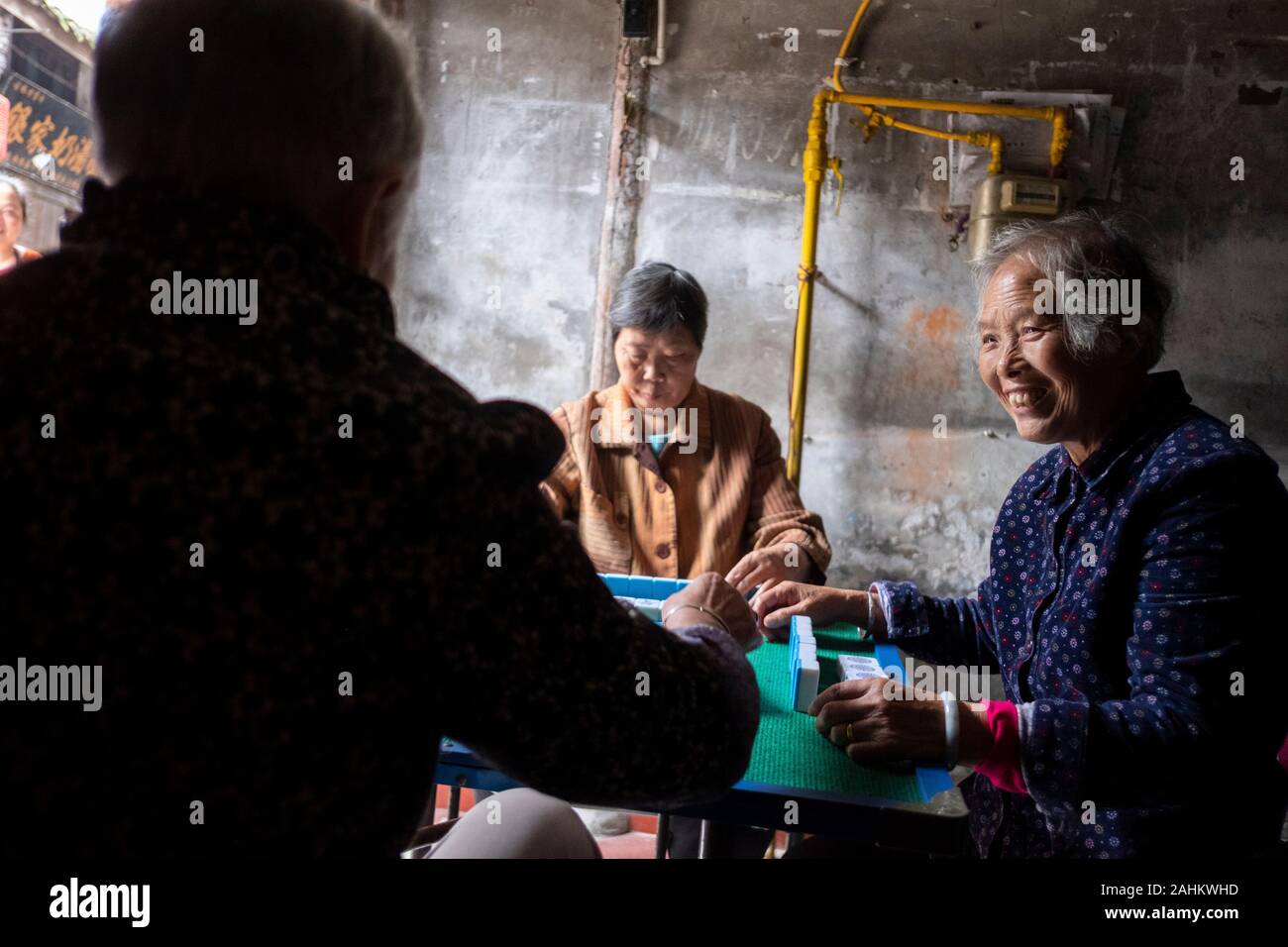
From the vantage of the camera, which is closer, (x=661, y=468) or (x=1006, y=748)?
(x=1006, y=748)

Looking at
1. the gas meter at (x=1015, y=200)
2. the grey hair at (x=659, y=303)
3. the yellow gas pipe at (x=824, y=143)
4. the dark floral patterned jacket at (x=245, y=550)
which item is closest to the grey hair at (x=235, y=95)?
the dark floral patterned jacket at (x=245, y=550)

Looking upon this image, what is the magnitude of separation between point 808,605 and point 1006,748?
→ 662mm

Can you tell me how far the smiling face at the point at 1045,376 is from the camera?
1.70 metres

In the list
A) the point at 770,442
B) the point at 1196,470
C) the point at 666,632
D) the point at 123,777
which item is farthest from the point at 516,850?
the point at 770,442

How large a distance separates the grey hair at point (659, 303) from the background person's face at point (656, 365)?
0.08ft

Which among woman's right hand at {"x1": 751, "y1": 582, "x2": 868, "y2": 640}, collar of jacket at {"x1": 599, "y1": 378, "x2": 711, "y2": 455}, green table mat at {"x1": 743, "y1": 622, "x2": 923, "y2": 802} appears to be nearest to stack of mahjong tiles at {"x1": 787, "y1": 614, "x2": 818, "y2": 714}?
green table mat at {"x1": 743, "y1": 622, "x2": 923, "y2": 802}

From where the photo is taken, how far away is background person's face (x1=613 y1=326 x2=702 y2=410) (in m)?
3.01

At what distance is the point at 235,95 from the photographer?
0.90 meters

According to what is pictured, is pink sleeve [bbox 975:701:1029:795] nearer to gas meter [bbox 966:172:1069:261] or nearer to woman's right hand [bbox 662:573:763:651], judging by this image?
woman's right hand [bbox 662:573:763:651]

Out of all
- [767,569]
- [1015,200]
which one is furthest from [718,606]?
[1015,200]

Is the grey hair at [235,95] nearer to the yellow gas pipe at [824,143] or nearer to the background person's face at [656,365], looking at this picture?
the background person's face at [656,365]

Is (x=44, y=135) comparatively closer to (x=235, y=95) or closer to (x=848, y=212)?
(x=235, y=95)

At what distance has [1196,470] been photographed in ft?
4.92
